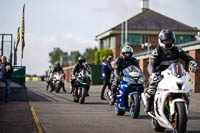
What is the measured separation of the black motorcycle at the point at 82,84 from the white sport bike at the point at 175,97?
893 cm

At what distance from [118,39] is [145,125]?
5500 cm

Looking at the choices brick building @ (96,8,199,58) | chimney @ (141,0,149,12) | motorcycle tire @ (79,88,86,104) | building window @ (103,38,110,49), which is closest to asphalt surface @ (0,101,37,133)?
motorcycle tire @ (79,88,86,104)

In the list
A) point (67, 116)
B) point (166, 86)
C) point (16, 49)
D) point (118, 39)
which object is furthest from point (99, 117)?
point (118, 39)

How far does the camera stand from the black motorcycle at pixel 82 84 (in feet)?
54.3

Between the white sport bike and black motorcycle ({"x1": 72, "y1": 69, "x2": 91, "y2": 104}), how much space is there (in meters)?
8.93

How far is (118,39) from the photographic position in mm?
64438

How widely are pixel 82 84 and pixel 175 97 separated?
9.65 meters

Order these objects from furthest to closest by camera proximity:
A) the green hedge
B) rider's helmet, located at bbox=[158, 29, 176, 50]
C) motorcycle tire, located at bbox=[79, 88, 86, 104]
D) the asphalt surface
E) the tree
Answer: the tree → the green hedge → motorcycle tire, located at bbox=[79, 88, 86, 104] → the asphalt surface → rider's helmet, located at bbox=[158, 29, 176, 50]

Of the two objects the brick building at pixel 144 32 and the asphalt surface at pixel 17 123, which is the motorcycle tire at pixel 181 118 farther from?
the brick building at pixel 144 32

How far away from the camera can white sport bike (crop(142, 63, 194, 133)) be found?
6996 millimetres

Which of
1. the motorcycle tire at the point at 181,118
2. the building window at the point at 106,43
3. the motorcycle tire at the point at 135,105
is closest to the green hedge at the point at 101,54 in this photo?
the building window at the point at 106,43

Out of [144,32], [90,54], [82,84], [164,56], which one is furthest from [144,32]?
[90,54]

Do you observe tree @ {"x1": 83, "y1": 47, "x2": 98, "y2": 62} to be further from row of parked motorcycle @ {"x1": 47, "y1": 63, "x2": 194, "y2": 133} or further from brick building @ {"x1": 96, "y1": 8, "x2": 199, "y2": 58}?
row of parked motorcycle @ {"x1": 47, "y1": 63, "x2": 194, "y2": 133}

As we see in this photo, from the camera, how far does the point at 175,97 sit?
24.0 feet
